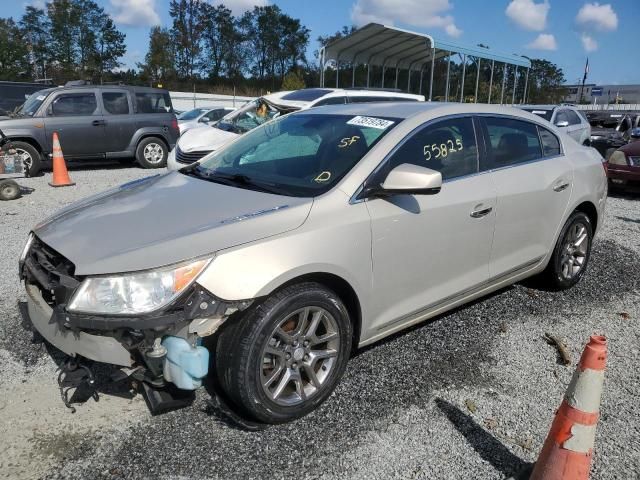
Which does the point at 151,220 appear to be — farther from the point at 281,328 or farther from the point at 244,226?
the point at 281,328

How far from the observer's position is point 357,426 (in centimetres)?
272

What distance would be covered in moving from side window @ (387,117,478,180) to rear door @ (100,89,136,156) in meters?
9.71

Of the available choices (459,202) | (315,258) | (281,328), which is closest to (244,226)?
(315,258)

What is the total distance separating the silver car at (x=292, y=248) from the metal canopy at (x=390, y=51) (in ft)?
46.7

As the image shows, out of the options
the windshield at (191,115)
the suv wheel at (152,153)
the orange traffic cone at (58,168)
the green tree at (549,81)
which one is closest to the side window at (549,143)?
the orange traffic cone at (58,168)

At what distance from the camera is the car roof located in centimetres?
344

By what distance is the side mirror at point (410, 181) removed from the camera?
9.09 ft

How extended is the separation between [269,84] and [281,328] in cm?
6785

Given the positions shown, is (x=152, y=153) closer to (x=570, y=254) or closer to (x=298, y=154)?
(x=298, y=154)

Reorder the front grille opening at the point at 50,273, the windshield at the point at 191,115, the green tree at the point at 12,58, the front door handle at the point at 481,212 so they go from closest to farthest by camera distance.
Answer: the front grille opening at the point at 50,273 < the front door handle at the point at 481,212 < the windshield at the point at 191,115 < the green tree at the point at 12,58

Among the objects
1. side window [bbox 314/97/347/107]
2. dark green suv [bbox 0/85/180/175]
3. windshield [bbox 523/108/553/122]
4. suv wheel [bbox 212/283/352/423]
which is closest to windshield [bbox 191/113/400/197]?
suv wheel [bbox 212/283/352/423]

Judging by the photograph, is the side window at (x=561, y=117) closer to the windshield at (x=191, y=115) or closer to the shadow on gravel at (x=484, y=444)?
the shadow on gravel at (x=484, y=444)

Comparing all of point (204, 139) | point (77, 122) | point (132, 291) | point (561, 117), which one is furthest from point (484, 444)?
point (561, 117)

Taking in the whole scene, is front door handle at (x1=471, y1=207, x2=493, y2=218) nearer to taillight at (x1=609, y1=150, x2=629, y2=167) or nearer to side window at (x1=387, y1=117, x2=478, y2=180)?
side window at (x1=387, y1=117, x2=478, y2=180)
